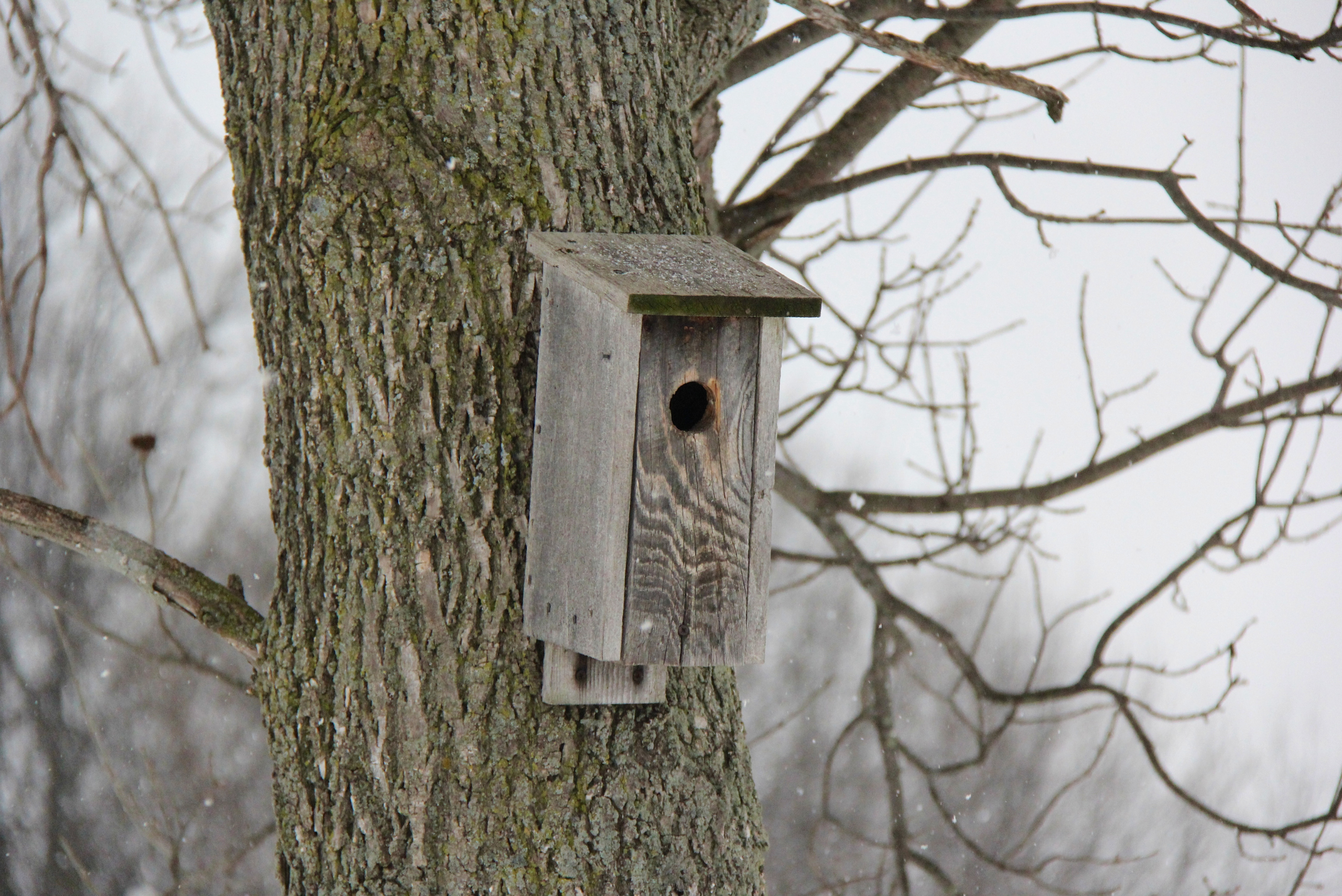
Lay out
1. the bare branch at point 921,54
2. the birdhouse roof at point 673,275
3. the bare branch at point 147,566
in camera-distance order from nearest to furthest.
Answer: the birdhouse roof at point 673,275
the bare branch at point 147,566
the bare branch at point 921,54

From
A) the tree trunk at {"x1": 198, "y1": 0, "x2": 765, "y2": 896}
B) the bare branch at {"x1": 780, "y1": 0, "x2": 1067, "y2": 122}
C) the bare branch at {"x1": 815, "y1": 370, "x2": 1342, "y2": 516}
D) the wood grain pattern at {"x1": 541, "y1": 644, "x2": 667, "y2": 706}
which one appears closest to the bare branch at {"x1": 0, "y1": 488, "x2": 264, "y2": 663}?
the tree trunk at {"x1": 198, "y1": 0, "x2": 765, "y2": 896}

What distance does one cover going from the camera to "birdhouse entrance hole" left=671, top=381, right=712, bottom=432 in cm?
128

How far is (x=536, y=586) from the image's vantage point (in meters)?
1.32

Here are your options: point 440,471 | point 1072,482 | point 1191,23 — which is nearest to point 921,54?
point 1191,23

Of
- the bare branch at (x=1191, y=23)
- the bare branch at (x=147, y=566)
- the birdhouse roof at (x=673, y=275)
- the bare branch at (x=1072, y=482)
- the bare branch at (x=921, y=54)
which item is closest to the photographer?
the birdhouse roof at (x=673, y=275)

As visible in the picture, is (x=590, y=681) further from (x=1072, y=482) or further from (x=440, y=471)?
(x=1072, y=482)

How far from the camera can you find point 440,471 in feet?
4.39

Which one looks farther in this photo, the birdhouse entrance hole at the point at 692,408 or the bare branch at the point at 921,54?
the bare branch at the point at 921,54

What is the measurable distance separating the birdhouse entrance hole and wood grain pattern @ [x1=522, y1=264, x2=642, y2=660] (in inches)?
3.5

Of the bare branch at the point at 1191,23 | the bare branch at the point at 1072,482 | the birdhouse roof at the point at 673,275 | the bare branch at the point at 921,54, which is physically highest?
the bare branch at the point at 1191,23

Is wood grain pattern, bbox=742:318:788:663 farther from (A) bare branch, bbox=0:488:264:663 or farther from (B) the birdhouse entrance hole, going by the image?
(A) bare branch, bbox=0:488:264:663

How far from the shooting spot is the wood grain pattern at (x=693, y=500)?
124 cm

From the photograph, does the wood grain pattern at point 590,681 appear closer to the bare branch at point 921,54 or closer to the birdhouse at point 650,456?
the birdhouse at point 650,456

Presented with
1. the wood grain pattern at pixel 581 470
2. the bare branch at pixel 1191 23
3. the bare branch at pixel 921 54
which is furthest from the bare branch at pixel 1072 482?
the wood grain pattern at pixel 581 470
